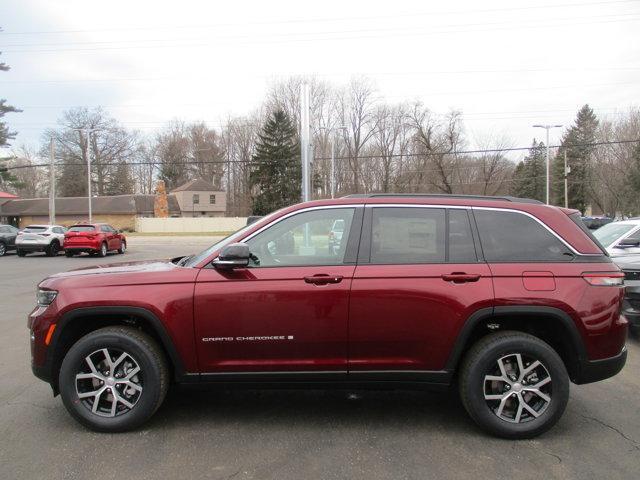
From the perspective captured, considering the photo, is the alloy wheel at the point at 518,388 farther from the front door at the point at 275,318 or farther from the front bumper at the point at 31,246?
the front bumper at the point at 31,246

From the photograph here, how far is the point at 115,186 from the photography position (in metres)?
79.0

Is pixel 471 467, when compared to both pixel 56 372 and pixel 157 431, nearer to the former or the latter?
pixel 157 431

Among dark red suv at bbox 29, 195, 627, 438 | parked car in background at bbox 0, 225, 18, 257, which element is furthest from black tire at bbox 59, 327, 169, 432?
parked car in background at bbox 0, 225, 18, 257

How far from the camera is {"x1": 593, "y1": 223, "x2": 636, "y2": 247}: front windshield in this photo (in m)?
8.34

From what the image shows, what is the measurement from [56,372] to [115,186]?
81710 mm

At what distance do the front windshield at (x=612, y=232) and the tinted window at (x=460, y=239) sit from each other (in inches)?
221

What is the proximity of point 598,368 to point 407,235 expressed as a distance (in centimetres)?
174

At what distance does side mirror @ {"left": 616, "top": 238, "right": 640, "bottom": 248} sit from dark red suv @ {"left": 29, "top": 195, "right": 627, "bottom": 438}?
4.54 metres

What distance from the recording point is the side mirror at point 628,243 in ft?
25.0

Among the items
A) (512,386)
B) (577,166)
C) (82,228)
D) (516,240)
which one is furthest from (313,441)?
(577,166)

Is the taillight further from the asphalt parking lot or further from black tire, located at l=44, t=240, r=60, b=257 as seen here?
black tire, located at l=44, t=240, r=60, b=257

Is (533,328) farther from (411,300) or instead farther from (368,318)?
(368,318)

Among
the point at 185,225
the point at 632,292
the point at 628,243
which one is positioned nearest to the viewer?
the point at 632,292

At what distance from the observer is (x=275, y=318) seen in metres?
3.64
